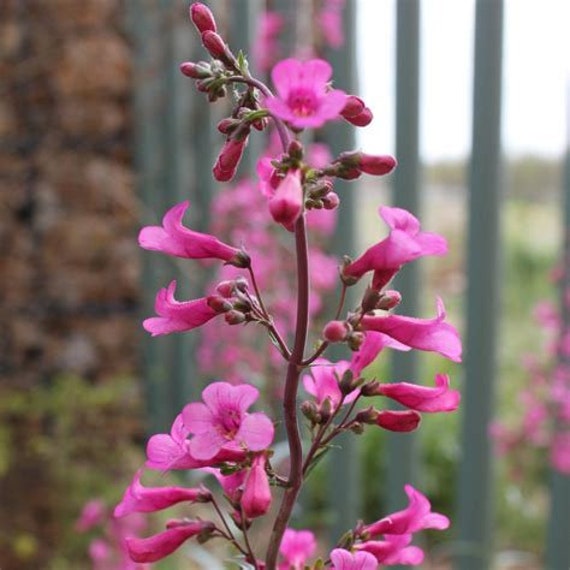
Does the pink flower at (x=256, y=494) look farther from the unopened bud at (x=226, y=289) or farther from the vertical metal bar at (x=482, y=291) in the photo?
the vertical metal bar at (x=482, y=291)

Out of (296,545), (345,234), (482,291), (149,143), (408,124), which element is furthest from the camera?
(149,143)

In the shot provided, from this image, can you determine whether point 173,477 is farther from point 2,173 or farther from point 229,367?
→ point 2,173

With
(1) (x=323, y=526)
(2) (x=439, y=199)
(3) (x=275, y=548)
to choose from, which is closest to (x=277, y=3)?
(1) (x=323, y=526)

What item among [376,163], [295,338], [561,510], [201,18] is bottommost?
[561,510]

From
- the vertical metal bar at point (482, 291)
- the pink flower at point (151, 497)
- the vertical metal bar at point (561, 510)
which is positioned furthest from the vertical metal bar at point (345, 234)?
the pink flower at point (151, 497)

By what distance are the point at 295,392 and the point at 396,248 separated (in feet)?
0.41

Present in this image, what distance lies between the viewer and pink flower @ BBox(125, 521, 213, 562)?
2.26 feet

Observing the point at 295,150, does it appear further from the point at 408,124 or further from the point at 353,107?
the point at 408,124

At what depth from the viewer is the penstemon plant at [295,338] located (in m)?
0.60

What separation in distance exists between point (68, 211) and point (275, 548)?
10.2 ft

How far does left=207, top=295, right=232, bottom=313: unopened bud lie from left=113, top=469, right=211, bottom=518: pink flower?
0.14m

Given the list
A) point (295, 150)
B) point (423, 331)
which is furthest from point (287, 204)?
point (423, 331)

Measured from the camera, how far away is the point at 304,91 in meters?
0.61

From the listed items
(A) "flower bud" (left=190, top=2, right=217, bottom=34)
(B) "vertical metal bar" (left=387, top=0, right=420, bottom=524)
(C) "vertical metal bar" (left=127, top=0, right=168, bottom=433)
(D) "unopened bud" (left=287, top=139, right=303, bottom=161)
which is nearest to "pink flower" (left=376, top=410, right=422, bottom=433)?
(D) "unopened bud" (left=287, top=139, right=303, bottom=161)
